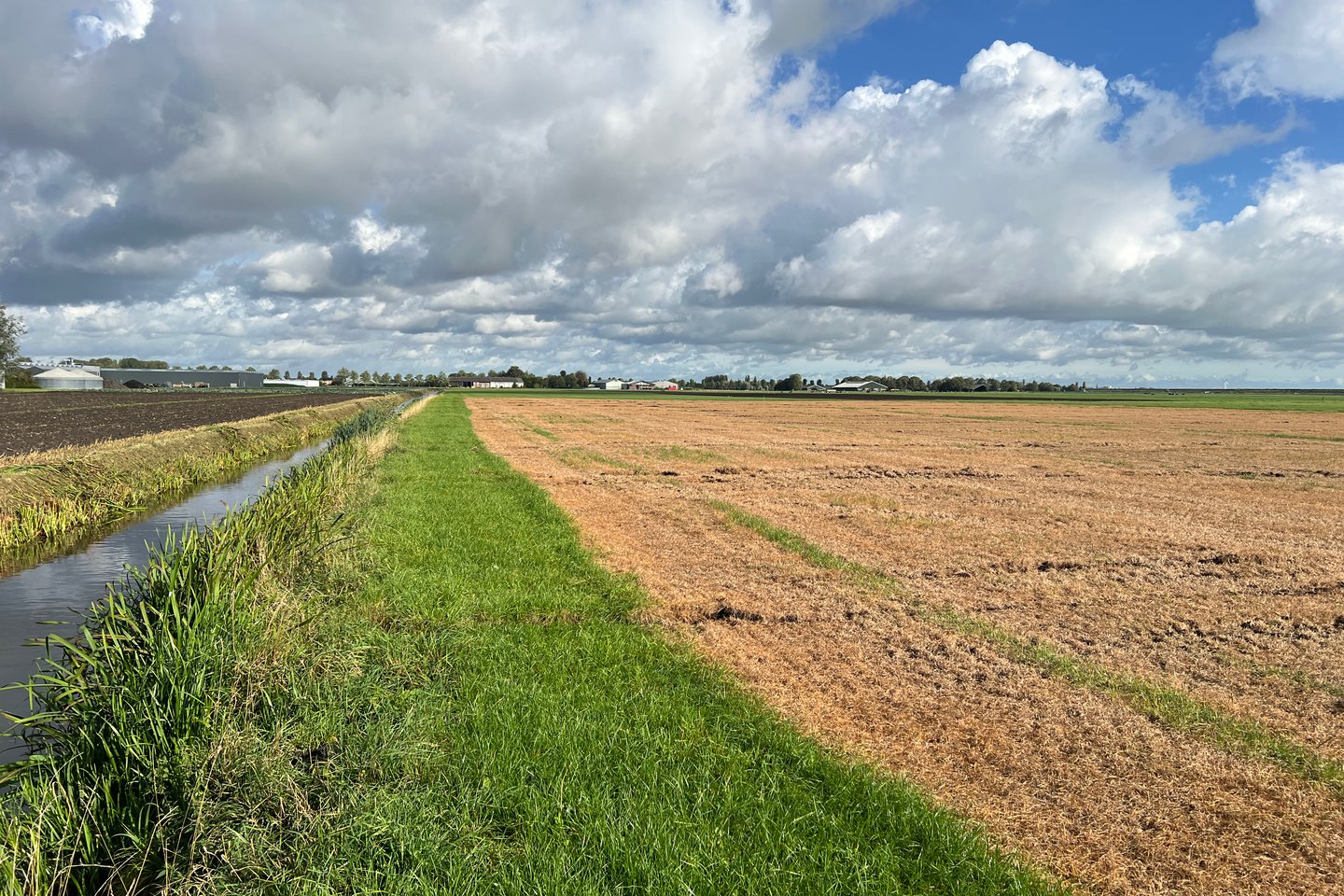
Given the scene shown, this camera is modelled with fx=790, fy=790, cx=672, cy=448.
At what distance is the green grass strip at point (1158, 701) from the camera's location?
5.77m

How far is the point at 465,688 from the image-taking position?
21.9 ft

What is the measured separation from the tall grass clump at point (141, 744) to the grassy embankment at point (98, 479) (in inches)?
434

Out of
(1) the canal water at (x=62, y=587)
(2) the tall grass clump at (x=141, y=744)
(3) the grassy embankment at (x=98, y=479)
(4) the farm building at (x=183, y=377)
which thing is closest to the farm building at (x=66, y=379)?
(4) the farm building at (x=183, y=377)

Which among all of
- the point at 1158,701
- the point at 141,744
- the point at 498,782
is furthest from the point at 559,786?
the point at 1158,701

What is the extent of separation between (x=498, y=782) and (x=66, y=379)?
592 ft

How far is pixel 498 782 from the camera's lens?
5.07m

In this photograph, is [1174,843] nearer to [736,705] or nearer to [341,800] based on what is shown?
[736,705]

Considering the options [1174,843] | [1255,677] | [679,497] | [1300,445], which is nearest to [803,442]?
[679,497]

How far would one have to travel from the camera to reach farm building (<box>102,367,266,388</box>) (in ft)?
595

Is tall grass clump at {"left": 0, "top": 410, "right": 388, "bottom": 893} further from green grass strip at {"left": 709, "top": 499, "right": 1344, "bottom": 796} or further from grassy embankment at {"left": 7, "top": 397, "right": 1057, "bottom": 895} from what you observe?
green grass strip at {"left": 709, "top": 499, "right": 1344, "bottom": 796}

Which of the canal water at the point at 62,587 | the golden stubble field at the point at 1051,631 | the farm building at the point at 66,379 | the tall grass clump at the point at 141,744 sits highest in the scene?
the farm building at the point at 66,379

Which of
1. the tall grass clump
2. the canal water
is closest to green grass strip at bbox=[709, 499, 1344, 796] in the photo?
the tall grass clump

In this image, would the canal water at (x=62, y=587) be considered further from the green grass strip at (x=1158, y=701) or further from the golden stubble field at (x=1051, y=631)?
the green grass strip at (x=1158, y=701)

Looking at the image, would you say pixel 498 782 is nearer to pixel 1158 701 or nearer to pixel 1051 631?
pixel 1158 701
